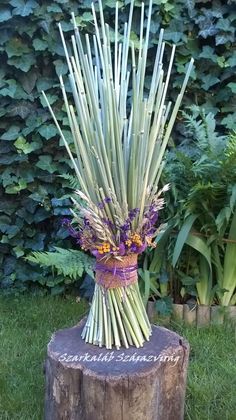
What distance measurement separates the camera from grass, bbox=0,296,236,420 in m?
2.53

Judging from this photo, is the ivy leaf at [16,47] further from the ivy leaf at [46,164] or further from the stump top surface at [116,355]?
the stump top surface at [116,355]

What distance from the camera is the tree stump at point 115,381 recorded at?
204cm

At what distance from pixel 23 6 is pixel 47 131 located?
0.70 meters

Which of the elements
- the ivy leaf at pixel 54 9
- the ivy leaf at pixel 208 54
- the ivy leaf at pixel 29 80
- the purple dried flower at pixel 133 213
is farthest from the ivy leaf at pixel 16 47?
the purple dried flower at pixel 133 213

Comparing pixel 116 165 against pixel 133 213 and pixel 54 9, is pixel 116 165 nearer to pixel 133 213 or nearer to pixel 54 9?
pixel 133 213

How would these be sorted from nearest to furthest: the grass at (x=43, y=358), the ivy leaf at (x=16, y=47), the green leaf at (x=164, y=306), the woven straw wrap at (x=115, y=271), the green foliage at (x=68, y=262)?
the woven straw wrap at (x=115, y=271) → the grass at (x=43, y=358) → the green foliage at (x=68, y=262) → the green leaf at (x=164, y=306) → the ivy leaf at (x=16, y=47)

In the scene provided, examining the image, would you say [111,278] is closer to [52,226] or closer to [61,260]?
[61,260]

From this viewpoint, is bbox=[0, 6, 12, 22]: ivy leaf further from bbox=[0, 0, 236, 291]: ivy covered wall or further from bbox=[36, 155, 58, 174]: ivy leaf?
bbox=[36, 155, 58, 174]: ivy leaf

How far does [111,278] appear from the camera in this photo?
7.01ft

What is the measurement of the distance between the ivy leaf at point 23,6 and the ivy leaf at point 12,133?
65cm

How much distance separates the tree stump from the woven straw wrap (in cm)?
25

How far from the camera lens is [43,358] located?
9.73 feet

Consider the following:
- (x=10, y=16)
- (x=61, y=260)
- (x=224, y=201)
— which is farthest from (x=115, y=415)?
(x=10, y=16)

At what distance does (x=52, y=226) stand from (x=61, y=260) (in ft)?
3.21
